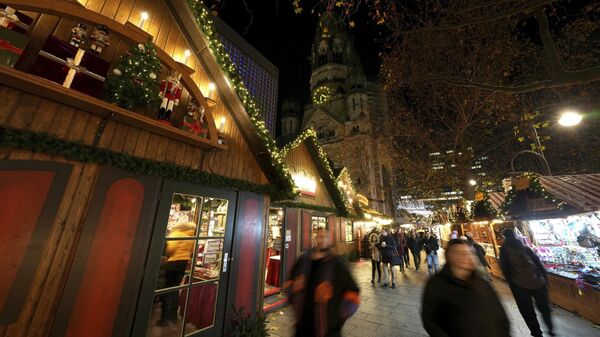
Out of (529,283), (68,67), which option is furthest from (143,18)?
(529,283)

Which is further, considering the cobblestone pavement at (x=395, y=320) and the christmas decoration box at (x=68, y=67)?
the cobblestone pavement at (x=395, y=320)

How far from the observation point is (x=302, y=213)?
8.91 meters

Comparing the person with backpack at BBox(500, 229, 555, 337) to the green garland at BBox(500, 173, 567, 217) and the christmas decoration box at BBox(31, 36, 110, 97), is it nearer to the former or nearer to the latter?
the green garland at BBox(500, 173, 567, 217)

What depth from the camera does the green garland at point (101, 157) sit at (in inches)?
95.6

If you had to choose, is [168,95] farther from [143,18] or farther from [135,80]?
[143,18]

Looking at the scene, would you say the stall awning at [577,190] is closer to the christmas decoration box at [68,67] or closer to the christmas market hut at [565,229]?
the christmas market hut at [565,229]

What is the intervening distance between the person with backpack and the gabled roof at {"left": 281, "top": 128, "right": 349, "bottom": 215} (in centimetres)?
712

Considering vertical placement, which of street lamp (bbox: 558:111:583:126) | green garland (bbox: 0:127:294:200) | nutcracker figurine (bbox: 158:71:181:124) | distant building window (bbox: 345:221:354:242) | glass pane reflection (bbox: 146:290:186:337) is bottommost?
glass pane reflection (bbox: 146:290:186:337)

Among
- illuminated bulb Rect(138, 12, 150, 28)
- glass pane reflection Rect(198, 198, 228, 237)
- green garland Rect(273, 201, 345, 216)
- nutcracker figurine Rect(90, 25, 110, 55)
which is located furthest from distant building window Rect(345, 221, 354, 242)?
nutcracker figurine Rect(90, 25, 110, 55)

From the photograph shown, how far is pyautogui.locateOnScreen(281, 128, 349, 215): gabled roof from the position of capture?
32.7 feet

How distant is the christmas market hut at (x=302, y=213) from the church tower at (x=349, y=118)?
49.4 feet

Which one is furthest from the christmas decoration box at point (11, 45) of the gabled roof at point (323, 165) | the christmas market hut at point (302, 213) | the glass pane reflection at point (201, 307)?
the gabled roof at point (323, 165)

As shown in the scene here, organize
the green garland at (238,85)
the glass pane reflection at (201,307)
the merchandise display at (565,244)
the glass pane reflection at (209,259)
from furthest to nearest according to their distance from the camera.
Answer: the merchandise display at (565,244)
the green garland at (238,85)
the glass pane reflection at (209,259)
the glass pane reflection at (201,307)

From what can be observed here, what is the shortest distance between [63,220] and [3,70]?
1709mm
